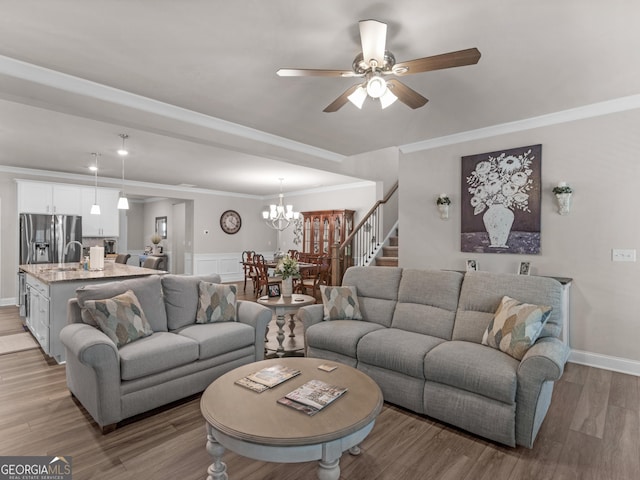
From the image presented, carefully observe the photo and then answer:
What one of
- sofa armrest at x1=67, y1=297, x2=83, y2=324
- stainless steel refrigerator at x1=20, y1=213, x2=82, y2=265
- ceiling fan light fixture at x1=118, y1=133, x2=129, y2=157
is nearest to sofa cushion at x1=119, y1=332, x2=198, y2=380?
sofa armrest at x1=67, y1=297, x2=83, y2=324

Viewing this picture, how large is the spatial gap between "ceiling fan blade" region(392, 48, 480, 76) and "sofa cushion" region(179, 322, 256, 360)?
2.40 meters

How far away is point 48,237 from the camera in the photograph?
630 centimetres

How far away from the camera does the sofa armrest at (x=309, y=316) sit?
3.26 metres

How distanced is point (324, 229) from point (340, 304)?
5.35 metres

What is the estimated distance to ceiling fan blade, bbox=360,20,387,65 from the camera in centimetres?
188

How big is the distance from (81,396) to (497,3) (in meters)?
3.80

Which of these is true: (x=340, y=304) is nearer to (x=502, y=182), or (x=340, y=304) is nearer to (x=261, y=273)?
(x=502, y=182)

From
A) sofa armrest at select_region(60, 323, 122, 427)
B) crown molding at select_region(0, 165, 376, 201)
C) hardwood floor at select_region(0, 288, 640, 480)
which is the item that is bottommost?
hardwood floor at select_region(0, 288, 640, 480)

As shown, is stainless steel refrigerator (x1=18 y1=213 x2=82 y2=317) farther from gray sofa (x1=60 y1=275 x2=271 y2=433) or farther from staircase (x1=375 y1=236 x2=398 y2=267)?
staircase (x1=375 y1=236 x2=398 y2=267)

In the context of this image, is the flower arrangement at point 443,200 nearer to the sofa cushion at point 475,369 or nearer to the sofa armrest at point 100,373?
the sofa cushion at point 475,369

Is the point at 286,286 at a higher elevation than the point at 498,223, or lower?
lower

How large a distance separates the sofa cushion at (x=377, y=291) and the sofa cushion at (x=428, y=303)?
0.28 feet

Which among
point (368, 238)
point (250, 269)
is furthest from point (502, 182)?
point (250, 269)

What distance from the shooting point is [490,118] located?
3.85 meters
